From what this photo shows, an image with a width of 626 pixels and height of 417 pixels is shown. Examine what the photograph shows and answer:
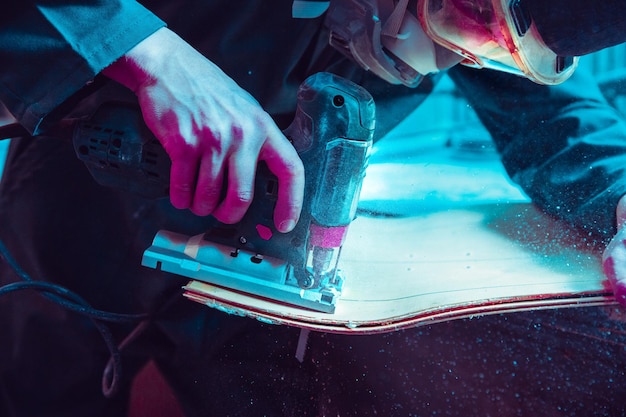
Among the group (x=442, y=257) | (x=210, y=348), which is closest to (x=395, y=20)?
(x=442, y=257)

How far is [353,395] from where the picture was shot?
781 mm

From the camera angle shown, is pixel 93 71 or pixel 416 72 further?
pixel 416 72

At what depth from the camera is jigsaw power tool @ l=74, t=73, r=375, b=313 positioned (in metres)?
0.65

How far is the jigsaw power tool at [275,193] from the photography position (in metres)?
0.65

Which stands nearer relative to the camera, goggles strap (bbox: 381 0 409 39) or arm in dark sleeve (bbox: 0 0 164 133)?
arm in dark sleeve (bbox: 0 0 164 133)

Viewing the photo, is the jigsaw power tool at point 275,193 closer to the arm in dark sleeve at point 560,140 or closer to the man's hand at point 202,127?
the man's hand at point 202,127

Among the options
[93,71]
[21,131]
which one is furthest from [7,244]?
[93,71]

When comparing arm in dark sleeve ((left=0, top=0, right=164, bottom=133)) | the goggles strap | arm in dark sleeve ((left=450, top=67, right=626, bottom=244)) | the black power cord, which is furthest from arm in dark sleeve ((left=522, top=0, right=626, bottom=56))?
the black power cord

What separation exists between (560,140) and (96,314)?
82 centimetres

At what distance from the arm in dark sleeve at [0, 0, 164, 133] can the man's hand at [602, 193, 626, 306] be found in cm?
58

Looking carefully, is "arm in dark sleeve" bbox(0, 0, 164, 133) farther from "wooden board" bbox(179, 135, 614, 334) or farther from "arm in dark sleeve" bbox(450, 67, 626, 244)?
"arm in dark sleeve" bbox(450, 67, 626, 244)

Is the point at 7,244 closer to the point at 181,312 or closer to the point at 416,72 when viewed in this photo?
the point at 181,312

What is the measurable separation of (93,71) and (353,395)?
54 cm

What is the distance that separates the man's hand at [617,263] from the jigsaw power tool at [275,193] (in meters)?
0.30
